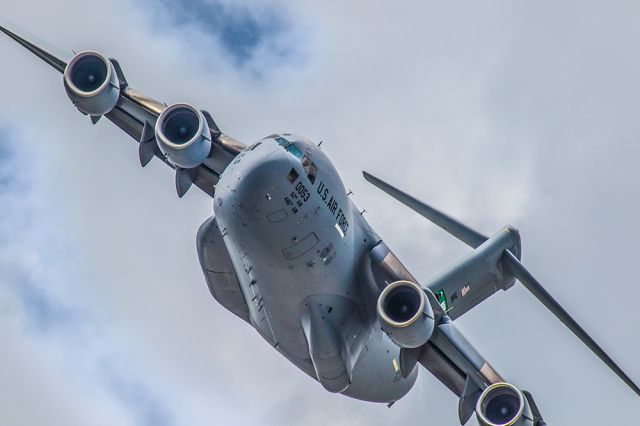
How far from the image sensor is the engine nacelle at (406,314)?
27391 millimetres

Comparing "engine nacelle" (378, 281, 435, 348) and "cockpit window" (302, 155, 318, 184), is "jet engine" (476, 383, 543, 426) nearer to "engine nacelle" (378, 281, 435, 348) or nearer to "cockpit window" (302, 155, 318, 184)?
"engine nacelle" (378, 281, 435, 348)

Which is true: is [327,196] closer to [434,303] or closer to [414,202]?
[434,303]

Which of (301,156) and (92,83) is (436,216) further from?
(92,83)

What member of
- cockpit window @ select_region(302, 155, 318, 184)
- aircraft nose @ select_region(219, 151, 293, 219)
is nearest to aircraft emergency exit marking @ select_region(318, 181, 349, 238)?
cockpit window @ select_region(302, 155, 318, 184)

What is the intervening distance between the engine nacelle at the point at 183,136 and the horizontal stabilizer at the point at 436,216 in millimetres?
6480

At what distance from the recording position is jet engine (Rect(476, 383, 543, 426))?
1125 inches

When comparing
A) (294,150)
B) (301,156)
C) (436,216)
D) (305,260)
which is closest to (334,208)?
(305,260)

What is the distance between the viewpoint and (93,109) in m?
29.3

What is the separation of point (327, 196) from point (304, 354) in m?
4.81

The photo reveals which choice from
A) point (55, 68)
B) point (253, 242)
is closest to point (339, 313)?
point (253, 242)

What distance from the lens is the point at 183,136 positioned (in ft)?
93.1

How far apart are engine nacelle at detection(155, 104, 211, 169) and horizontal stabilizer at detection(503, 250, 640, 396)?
9.55 meters

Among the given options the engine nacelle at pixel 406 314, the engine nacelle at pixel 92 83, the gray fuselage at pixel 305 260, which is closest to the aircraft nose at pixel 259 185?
the gray fuselage at pixel 305 260

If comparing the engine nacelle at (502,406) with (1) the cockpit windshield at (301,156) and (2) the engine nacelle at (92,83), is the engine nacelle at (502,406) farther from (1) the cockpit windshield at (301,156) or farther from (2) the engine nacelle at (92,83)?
(2) the engine nacelle at (92,83)
